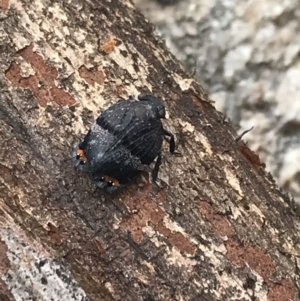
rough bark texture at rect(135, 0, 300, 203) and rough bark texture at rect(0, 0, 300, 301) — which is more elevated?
rough bark texture at rect(135, 0, 300, 203)

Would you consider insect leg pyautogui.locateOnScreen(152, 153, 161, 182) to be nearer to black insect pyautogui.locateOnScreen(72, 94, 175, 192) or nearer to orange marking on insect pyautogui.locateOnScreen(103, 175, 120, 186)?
black insect pyautogui.locateOnScreen(72, 94, 175, 192)

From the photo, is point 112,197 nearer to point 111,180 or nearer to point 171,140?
point 111,180

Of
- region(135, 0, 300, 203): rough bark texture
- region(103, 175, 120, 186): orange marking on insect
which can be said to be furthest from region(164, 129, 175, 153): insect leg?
region(135, 0, 300, 203): rough bark texture

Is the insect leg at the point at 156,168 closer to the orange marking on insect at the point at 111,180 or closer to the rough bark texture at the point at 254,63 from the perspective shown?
the orange marking on insect at the point at 111,180

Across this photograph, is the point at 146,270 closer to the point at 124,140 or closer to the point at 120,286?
the point at 120,286

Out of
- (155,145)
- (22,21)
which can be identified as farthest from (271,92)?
(22,21)

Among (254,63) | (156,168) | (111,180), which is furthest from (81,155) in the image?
(254,63)
